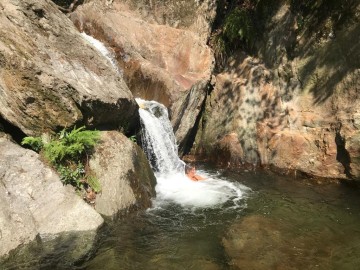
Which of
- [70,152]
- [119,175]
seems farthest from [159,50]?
[70,152]

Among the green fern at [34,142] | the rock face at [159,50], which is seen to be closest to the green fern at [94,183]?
the green fern at [34,142]

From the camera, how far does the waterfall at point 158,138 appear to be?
10391 mm

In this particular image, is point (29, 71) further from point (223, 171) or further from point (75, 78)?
point (223, 171)

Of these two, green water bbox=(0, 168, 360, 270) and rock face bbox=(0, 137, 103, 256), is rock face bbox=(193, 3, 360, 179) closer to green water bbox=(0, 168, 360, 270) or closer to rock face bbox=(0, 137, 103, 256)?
green water bbox=(0, 168, 360, 270)

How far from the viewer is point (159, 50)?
472 inches

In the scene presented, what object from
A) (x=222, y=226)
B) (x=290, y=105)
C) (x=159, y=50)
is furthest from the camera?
(x=159, y=50)

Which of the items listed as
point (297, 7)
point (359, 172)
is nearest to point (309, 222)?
point (359, 172)

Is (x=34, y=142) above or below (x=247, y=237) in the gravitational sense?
above

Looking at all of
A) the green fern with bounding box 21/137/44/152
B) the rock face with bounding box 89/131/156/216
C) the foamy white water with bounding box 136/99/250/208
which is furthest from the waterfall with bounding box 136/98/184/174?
the green fern with bounding box 21/137/44/152

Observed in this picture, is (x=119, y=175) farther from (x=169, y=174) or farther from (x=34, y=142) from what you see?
(x=169, y=174)

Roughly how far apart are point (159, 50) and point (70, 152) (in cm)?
552

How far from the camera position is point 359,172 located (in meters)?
9.88

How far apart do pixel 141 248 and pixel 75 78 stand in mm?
4023

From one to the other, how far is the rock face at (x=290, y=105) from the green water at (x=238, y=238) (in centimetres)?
180
